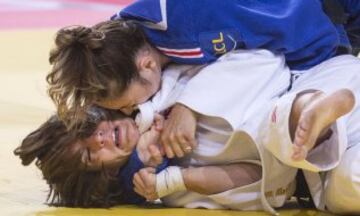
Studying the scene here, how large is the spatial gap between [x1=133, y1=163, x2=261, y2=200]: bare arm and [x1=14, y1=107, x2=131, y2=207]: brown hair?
0.08m

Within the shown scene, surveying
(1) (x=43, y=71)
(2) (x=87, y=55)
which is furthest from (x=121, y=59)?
(1) (x=43, y=71)

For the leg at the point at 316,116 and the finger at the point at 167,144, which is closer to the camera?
the leg at the point at 316,116

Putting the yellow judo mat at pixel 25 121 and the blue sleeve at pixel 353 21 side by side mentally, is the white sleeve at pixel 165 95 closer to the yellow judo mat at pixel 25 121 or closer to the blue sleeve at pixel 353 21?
the yellow judo mat at pixel 25 121

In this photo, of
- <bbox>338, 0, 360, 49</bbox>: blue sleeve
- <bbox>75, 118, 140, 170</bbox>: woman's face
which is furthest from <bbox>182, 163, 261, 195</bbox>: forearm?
<bbox>338, 0, 360, 49</bbox>: blue sleeve

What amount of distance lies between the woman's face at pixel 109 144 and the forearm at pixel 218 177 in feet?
0.39

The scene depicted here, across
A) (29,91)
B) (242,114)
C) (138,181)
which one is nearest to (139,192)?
(138,181)

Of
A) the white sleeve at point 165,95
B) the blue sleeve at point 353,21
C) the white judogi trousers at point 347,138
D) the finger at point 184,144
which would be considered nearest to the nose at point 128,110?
the white sleeve at point 165,95

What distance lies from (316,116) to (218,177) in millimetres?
293

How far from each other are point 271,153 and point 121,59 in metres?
0.34

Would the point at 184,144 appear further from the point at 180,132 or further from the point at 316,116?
the point at 316,116

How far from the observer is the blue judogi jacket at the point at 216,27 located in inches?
Result: 65.7

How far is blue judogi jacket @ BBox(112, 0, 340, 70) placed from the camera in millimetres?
1668

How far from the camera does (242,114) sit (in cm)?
162

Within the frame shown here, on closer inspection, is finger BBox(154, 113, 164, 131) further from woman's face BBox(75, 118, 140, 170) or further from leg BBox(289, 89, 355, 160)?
leg BBox(289, 89, 355, 160)
